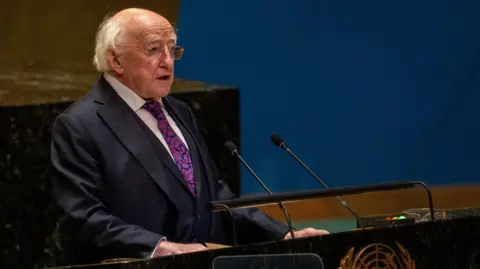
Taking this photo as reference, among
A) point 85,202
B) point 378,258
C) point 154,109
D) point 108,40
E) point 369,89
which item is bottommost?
point 378,258

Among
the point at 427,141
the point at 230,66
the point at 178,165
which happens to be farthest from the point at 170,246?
the point at 427,141

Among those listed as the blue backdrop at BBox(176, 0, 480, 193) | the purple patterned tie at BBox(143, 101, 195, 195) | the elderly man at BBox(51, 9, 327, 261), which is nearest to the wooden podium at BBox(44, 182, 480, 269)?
the elderly man at BBox(51, 9, 327, 261)

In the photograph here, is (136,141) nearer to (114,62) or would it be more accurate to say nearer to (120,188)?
(120,188)

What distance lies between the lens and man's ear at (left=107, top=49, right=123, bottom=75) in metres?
2.92

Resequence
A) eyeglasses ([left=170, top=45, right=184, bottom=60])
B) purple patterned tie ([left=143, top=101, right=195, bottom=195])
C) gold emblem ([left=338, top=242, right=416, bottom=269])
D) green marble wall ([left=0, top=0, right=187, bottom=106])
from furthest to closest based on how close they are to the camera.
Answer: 1. green marble wall ([left=0, top=0, right=187, bottom=106])
2. eyeglasses ([left=170, top=45, right=184, bottom=60])
3. purple patterned tie ([left=143, top=101, right=195, bottom=195])
4. gold emblem ([left=338, top=242, right=416, bottom=269])

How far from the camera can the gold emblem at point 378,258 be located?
2.23 meters

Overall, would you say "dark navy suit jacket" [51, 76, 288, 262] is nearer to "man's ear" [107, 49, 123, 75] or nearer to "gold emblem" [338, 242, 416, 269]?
"man's ear" [107, 49, 123, 75]

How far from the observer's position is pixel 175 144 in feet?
9.43

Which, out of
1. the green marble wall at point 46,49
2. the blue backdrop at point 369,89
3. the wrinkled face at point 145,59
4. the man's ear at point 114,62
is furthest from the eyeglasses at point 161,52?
the blue backdrop at point 369,89

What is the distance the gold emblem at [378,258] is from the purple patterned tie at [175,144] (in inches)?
29.2

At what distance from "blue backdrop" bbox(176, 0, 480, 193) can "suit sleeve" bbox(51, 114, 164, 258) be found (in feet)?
6.10

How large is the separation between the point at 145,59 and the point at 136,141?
0.31 metres

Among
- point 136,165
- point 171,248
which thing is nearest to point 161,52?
point 136,165

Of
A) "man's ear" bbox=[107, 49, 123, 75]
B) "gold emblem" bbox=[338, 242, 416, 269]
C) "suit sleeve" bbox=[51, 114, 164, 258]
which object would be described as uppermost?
"man's ear" bbox=[107, 49, 123, 75]
